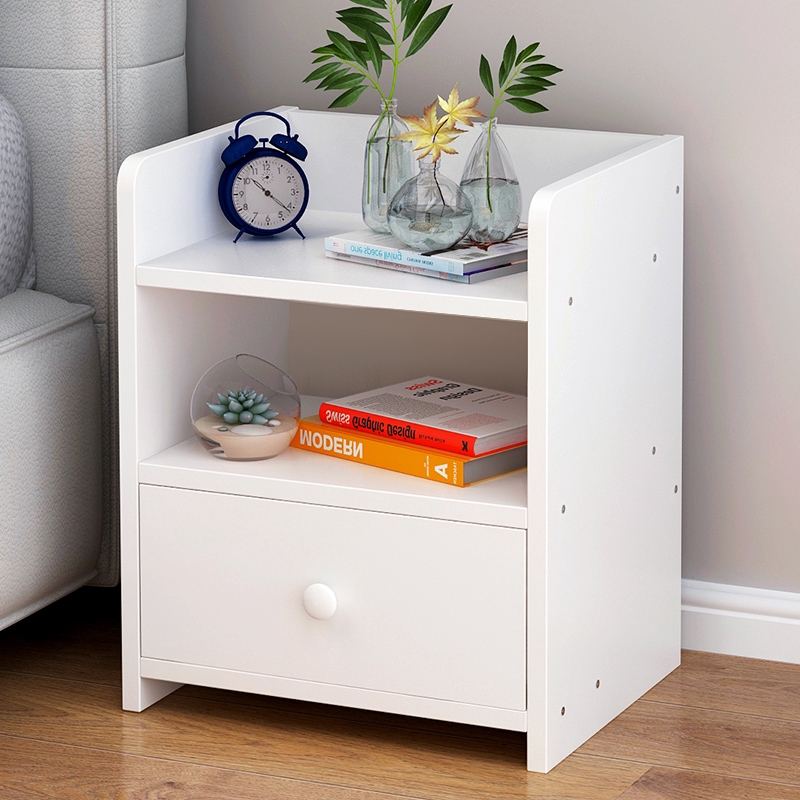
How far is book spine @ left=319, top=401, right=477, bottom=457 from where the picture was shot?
133 cm

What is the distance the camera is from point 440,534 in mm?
1282

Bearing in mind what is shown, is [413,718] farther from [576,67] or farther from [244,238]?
[576,67]

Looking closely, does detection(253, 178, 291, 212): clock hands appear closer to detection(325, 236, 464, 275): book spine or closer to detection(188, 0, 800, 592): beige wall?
detection(325, 236, 464, 275): book spine

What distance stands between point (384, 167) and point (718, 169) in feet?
1.24

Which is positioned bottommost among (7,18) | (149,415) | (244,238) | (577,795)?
(577,795)

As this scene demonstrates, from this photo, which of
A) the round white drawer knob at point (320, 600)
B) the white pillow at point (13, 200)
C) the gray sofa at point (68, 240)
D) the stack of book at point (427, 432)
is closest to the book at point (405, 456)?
the stack of book at point (427, 432)

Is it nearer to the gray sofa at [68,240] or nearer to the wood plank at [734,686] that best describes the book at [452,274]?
the gray sofa at [68,240]

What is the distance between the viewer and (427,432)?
53.4 inches

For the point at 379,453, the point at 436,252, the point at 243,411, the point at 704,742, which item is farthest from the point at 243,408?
the point at 704,742

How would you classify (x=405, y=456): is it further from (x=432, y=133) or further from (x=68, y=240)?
(x=68, y=240)

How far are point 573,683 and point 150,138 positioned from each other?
2.49 ft

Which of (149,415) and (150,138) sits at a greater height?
(150,138)

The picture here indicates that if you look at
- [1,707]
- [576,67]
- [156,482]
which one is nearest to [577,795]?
[156,482]

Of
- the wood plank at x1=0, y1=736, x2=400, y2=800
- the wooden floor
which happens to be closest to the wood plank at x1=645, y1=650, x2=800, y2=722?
the wooden floor
